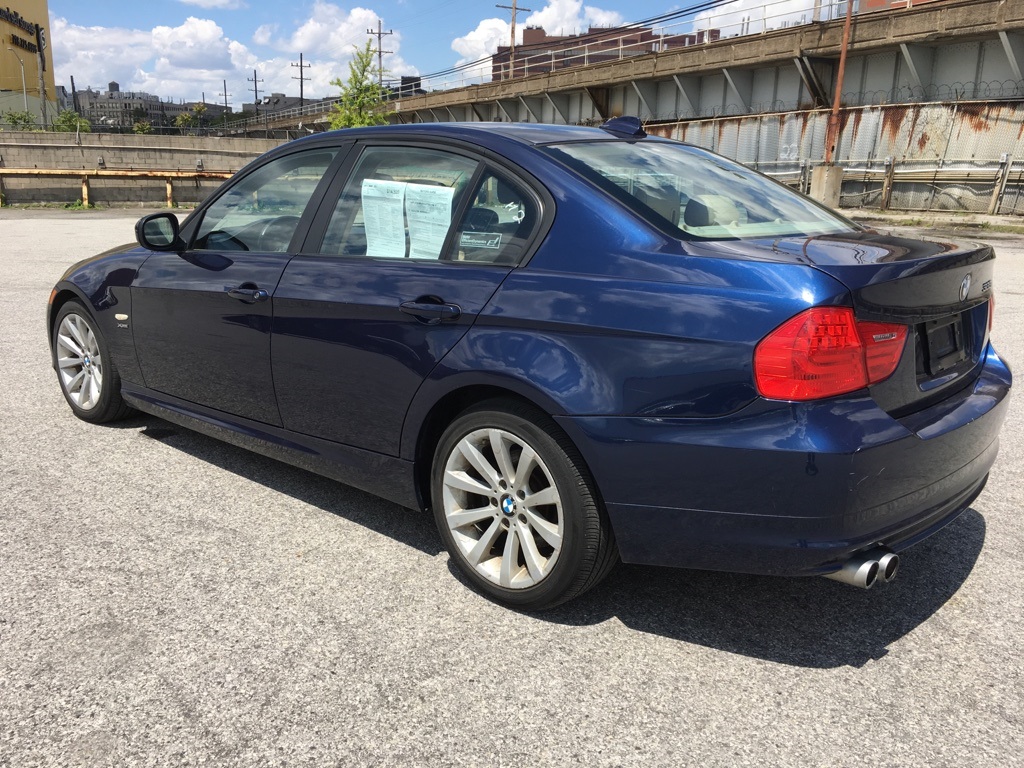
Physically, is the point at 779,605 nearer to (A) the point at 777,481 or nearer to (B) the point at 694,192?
(A) the point at 777,481

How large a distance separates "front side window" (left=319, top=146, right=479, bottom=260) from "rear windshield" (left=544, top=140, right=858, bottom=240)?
415mm

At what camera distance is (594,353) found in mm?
2672

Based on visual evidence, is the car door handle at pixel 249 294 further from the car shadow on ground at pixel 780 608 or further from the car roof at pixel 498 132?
the car shadow on ground at pixel 780 608

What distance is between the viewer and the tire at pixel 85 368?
4.89m

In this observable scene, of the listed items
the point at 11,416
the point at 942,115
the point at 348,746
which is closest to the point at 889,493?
the point at 348,746

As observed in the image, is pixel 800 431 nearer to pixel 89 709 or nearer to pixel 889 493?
pixel 889 493

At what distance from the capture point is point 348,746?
91.0 inches

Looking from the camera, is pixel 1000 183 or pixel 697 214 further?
pixel 1000 183

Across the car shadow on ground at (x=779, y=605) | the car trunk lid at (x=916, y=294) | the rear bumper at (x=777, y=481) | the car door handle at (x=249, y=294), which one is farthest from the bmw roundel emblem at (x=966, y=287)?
the car door handle at (x=249, y=294)

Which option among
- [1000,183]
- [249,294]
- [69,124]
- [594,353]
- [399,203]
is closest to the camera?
[594,353]

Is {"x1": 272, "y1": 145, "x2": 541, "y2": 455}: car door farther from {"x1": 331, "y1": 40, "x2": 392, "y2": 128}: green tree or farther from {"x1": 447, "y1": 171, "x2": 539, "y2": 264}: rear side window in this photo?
{"x1": 331, "y1": 40, "x2": 392, "y2": 128}: green tree

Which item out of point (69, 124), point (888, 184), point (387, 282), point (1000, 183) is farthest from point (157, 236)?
point (69, 124)

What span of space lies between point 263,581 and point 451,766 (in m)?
1.28

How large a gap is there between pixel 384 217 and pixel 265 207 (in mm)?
862
